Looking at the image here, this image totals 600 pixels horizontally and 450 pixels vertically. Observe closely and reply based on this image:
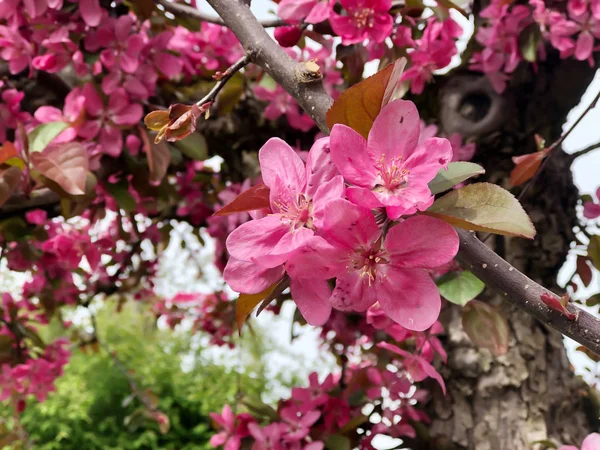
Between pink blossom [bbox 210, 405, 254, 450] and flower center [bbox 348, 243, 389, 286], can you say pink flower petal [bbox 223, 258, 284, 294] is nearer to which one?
flower center [bbox 348, 243, 389, 286]

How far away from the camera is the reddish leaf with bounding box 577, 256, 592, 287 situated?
3.47 ft

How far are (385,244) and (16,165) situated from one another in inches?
27.7

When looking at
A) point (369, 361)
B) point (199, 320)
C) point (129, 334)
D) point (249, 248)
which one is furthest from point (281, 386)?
point (249, 248)

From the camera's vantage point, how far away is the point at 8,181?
2.80 ft

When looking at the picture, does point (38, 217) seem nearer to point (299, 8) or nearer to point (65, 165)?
point (65, 165)

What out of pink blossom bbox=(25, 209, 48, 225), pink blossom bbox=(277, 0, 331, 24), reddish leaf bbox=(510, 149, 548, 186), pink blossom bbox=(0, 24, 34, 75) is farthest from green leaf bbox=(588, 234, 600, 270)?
pink blossom bbox=(25, 209, 48, 225)

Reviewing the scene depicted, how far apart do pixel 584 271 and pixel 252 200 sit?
2.64 ft

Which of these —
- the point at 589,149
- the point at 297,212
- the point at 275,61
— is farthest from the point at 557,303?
the point at 589,149

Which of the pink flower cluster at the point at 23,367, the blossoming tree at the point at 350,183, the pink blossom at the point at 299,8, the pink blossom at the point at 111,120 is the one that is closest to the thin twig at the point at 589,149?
the blossoming tree at the point at 350,183

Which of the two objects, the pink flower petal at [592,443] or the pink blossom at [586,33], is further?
the pink blossom at [586,33]

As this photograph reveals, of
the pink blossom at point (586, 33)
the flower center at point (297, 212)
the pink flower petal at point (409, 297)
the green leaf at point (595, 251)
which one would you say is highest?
the flower center at point (297, 212)

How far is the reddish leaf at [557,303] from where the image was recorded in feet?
1.33

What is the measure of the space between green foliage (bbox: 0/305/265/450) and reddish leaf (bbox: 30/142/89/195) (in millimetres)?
3160

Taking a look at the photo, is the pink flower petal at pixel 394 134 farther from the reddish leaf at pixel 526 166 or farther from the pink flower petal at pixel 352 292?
the reddish leaf at pixel 526 166
